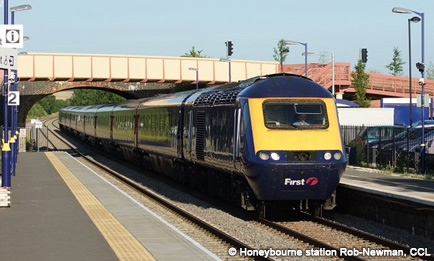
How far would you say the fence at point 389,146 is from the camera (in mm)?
33375

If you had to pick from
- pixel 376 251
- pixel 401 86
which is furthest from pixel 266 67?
pixel 376 251

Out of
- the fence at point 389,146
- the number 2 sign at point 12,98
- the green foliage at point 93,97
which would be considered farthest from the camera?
the green foliage at point 93,97

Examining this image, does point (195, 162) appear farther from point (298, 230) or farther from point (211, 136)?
point (298, 230)

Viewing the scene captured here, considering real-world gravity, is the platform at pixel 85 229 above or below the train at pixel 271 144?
below

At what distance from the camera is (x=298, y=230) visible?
16875 mm

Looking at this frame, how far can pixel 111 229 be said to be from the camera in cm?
1555

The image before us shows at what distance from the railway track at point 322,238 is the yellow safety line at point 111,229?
1.83m

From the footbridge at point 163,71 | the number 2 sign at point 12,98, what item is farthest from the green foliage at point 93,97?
the number 2 sign at point 12,98

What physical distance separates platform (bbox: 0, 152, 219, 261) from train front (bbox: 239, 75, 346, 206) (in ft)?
8.04

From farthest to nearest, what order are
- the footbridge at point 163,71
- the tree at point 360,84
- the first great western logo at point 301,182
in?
1. the tree at point 360,84
2. the footbridge at point 163,71
3. the first great western logo at point 301,182

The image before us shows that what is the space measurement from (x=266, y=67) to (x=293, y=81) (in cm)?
4889

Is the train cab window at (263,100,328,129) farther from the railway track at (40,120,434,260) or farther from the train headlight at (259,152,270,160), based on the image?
the railway track at (40,120,434,260)

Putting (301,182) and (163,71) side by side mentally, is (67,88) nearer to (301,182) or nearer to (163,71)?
(163,71)

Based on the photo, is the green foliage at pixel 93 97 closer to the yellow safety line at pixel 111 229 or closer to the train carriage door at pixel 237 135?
the yellow safety line at pixel 111 229
